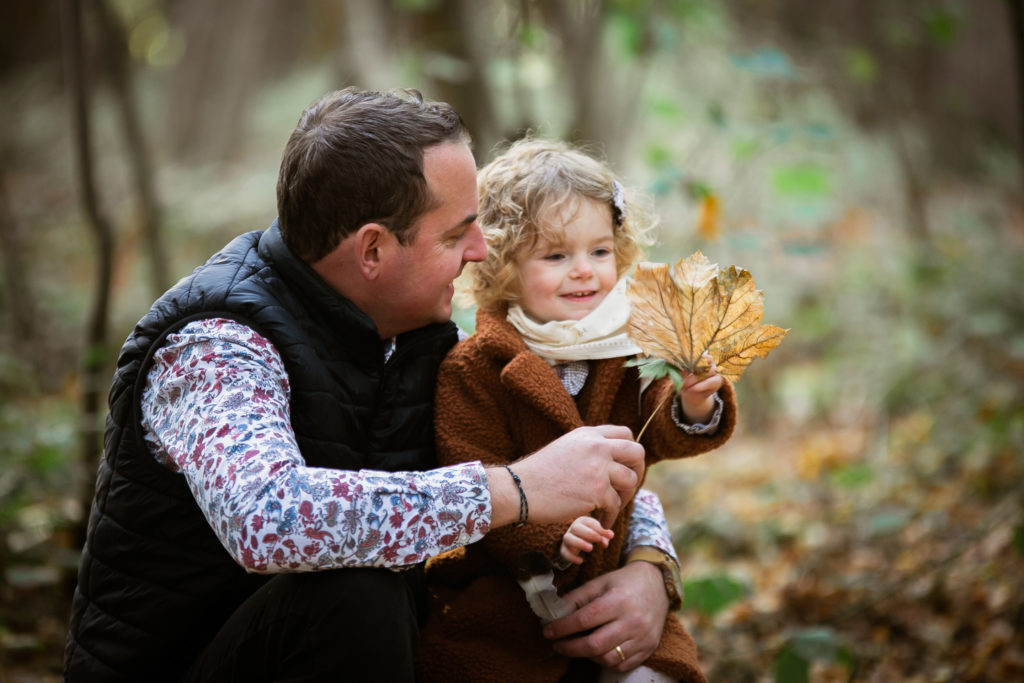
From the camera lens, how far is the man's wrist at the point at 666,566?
6.89 feet

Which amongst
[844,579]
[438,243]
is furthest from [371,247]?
[844,579]

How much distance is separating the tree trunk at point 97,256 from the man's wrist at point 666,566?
2.31m

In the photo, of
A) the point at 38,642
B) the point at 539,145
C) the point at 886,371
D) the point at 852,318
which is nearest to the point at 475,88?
the point at 539,145

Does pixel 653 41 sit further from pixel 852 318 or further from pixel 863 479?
pixel 852 318

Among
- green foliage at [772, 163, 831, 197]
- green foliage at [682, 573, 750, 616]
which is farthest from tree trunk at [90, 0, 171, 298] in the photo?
green foliage at [772, 163, 831, 197]

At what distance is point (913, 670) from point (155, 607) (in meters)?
2.53

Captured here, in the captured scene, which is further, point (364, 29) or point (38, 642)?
point (364, 29)

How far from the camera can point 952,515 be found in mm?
4117

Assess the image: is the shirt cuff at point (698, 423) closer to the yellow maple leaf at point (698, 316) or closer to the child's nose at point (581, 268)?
the yellow maple leaf at point (698, 316)

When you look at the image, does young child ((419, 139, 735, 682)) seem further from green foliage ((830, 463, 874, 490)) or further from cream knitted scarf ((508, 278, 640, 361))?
green foliage ((830, 463, 874, 490))

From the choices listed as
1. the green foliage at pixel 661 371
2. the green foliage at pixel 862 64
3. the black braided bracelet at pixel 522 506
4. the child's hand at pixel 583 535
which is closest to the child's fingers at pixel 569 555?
the child's hand at pixel 583 535

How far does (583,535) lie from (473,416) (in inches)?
16.3

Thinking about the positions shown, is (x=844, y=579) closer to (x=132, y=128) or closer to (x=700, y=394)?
(x=700, y=394)

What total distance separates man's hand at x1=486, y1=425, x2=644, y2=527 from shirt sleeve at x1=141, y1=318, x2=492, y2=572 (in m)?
0.05
